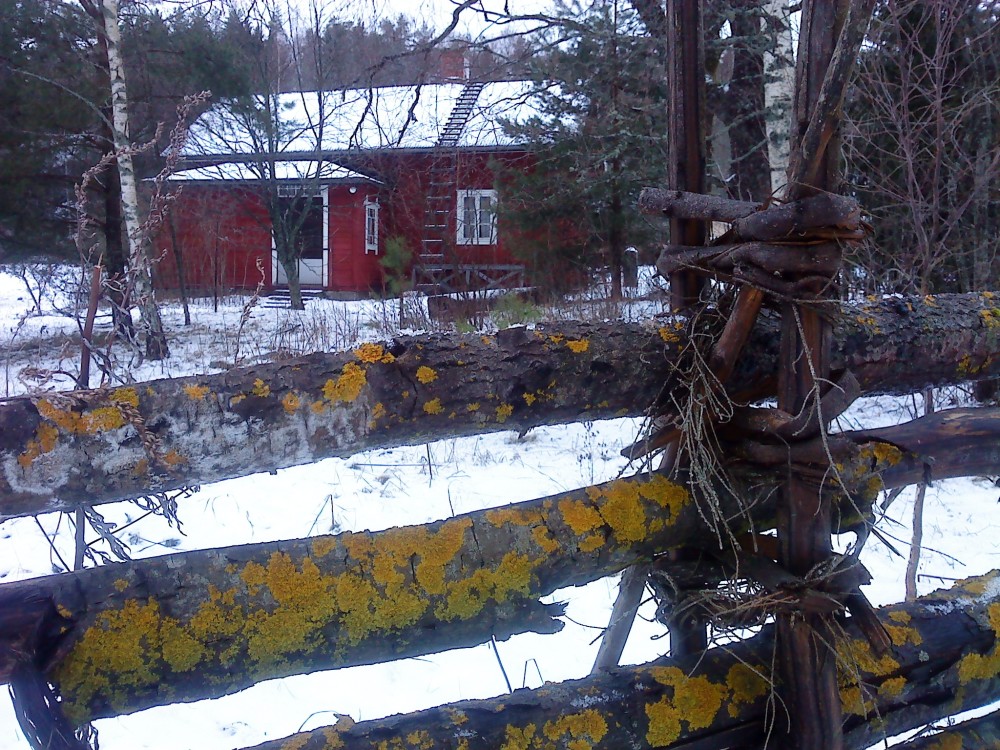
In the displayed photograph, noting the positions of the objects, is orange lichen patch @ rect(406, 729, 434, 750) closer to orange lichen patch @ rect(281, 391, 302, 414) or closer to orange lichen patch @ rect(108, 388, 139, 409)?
orange lichen patch @ rect(281, 391, 302, 414)

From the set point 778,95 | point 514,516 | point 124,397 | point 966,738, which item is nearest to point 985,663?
point 966,738

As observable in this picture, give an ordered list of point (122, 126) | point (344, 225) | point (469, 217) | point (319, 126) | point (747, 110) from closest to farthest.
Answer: point (122, 126), point (747, 110), point (469, 217), point (319, 126), point (344, 225)

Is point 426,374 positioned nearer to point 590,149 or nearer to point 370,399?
point 370,399

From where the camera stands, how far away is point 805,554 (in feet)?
5.74

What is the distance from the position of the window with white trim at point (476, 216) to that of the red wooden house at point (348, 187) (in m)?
0.04

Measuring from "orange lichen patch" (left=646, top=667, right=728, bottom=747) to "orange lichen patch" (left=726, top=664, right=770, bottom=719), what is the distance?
0.03 meters

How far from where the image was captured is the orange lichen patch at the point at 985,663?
2115 mm

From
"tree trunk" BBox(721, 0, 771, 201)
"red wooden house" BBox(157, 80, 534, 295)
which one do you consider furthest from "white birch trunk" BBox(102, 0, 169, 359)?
"tree trunk" BBox(721, 0, 771, 201)

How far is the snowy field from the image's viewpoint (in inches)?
124

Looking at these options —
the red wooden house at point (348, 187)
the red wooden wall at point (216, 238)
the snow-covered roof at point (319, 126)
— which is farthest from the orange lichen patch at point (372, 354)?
the red wooden wall at point (216, 238)

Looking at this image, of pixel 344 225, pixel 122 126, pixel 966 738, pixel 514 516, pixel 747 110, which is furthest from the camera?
pixel 344 225

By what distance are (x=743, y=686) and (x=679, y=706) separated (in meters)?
0.18

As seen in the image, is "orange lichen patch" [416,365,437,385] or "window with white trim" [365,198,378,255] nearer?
"orange lichen patch" [416,365,437,385]

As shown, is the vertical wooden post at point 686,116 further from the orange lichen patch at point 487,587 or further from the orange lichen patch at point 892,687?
the orange lichen patch at point 892,687
